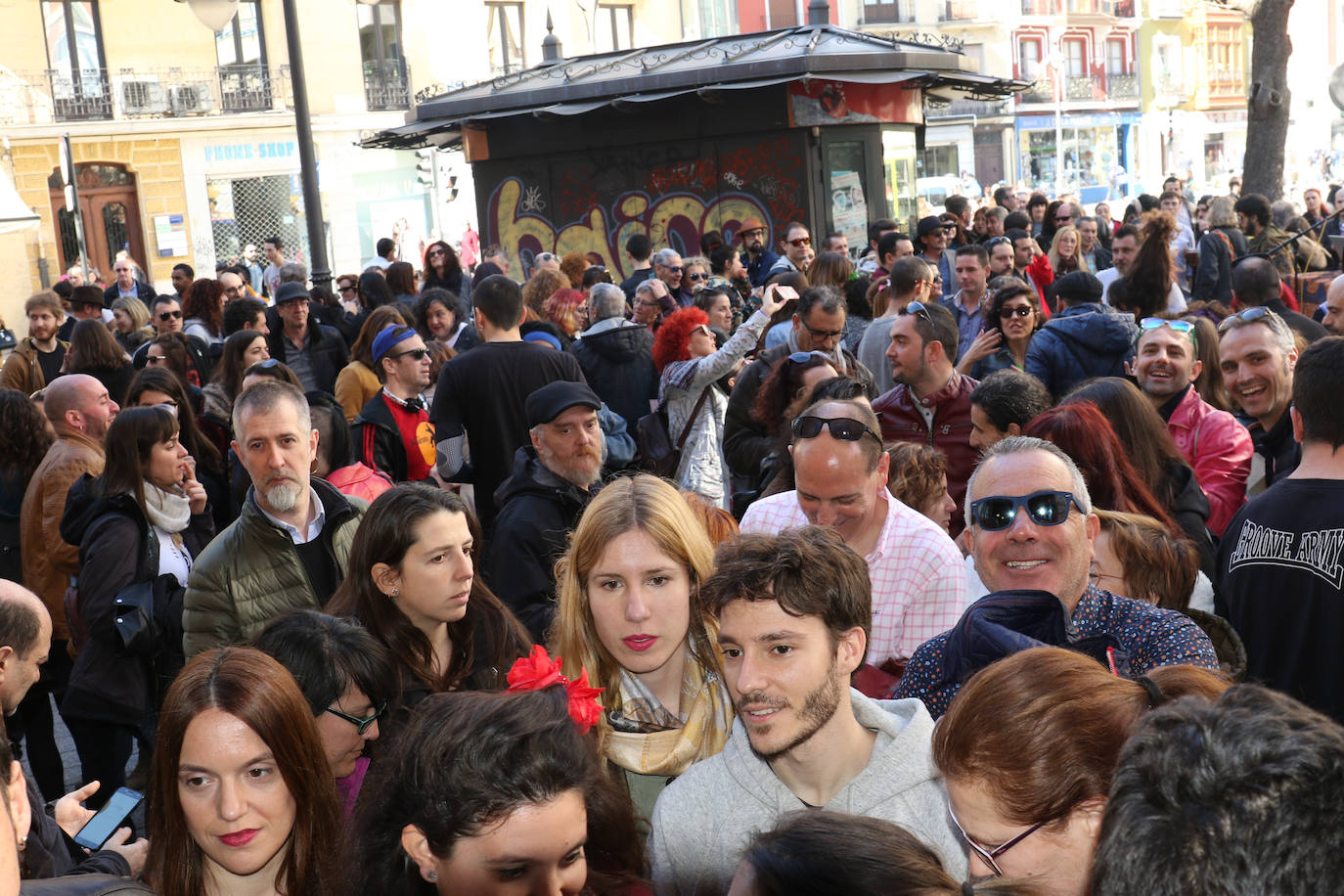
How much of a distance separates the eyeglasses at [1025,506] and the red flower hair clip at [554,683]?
1.18 metres

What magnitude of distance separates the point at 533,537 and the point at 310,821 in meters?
1.77

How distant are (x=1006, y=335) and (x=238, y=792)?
212 inches

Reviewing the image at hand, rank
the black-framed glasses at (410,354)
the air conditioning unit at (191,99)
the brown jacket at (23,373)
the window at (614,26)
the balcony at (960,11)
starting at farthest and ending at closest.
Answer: the balcony at (960,11) → the window at (614,26) → the air conditioning unit at (191,99) → the brown jacket at (23,373) → the black-framed glasses at (410,354)

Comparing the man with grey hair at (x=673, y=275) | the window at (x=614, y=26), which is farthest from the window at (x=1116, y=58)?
the man with grey hair at (x=673, y=275)

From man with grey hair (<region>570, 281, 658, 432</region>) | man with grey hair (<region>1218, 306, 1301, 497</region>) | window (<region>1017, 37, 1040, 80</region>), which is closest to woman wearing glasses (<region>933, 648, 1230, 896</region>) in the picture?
man with grey hair (<region>1218, 306, 1301, 497</region>)

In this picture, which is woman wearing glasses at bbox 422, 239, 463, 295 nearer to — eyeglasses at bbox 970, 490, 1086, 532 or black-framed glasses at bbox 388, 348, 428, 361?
black-framed glasses at bbox 388, 348, 428, 361

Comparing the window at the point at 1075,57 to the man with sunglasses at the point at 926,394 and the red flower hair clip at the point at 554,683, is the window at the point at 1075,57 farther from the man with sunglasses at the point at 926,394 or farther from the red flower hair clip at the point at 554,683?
the red flower hair clip at the point at 554,683

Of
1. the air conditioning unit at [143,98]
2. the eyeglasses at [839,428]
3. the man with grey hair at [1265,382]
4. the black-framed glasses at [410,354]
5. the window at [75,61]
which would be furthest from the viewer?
the air conditioning unit at [143,98]

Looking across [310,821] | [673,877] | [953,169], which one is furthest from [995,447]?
[953,169]

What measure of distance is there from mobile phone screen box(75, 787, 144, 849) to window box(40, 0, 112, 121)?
32116mm

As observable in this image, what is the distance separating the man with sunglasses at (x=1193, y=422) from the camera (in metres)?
5.15

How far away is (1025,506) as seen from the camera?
11.3ft

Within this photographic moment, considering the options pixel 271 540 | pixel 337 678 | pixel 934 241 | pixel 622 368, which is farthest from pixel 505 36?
pixel 337 678

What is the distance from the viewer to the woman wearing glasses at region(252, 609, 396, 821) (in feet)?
11.1
